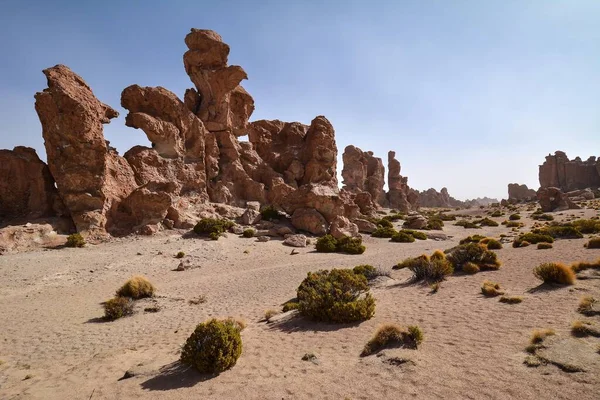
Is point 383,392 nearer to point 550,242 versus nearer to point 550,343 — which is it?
point 550,343

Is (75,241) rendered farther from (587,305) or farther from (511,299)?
(587,305)

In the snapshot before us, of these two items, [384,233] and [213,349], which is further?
[384,233]

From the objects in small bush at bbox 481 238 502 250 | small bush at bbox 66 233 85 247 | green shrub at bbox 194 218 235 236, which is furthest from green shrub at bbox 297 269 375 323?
small bush at bbox 66 233 85 247

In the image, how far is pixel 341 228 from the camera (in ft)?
91.1

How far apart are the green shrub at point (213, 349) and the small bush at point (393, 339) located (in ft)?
9.53

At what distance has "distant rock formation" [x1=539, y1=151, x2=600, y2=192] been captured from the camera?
82.1 m

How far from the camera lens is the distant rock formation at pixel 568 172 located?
8212 cm

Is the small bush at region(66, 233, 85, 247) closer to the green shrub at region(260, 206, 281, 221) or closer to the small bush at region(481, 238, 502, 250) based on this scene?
the green shrub at region(260, 206, 281, 221)

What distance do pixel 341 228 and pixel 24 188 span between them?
2471cm

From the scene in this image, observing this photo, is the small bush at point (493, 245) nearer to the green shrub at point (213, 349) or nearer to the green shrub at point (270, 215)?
the green shrub at point (270, 215)

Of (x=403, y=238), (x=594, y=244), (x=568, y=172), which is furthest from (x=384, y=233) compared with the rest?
(x=568, y=172)

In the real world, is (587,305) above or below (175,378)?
above

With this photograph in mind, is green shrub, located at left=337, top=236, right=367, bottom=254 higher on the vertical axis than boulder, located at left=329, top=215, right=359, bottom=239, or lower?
lower

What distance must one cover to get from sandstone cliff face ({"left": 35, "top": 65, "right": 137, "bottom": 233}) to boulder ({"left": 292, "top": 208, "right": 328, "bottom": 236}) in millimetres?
15196
